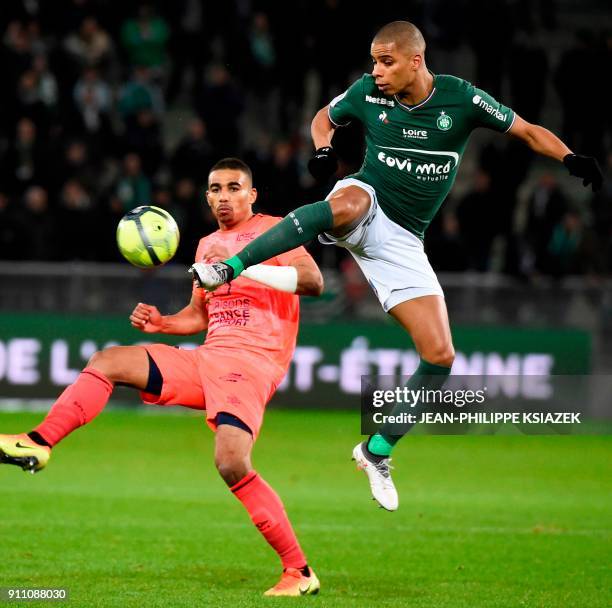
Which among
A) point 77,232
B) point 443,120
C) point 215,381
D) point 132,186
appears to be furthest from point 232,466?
point 132,186

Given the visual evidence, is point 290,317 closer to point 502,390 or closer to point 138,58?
point 502,390

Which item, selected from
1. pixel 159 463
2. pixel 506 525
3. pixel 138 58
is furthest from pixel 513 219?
pixel 506 525

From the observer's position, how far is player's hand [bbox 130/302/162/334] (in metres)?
7.68

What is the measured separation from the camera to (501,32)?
20.2 metres

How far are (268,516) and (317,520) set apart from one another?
10.1 ft

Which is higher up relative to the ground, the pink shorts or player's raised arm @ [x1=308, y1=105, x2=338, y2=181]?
player's raised arm @ [x1=308, y1=105, x2=338, y2=181]

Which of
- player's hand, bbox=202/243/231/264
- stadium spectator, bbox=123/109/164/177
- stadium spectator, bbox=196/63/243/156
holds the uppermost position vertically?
stadium spectator, bbox=196/63/243/156

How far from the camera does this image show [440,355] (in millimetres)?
7926

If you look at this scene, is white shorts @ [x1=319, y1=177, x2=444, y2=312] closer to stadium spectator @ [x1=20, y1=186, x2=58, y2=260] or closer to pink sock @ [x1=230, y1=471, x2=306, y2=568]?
pink sock @ [x1=230, y1=471, x2=306, y2=568]

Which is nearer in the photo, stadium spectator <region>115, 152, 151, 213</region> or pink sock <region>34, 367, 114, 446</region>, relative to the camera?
pink sock <region>34, 367, 114, 446</region>

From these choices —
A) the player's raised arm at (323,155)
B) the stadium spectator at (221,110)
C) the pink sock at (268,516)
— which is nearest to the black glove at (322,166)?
the player's raised arm at (323,155)

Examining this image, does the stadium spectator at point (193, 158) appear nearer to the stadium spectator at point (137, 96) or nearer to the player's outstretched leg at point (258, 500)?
the stadium spectator at point (137, 96)

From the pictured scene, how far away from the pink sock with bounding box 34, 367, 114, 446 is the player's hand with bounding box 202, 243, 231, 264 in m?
1.01

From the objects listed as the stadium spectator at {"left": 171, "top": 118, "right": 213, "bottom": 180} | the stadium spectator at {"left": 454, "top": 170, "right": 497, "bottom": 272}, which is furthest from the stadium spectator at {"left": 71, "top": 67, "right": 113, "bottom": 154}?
the stadium spectator at {"left": 454, "top": 170, "right": 497, "bottom": 272}
